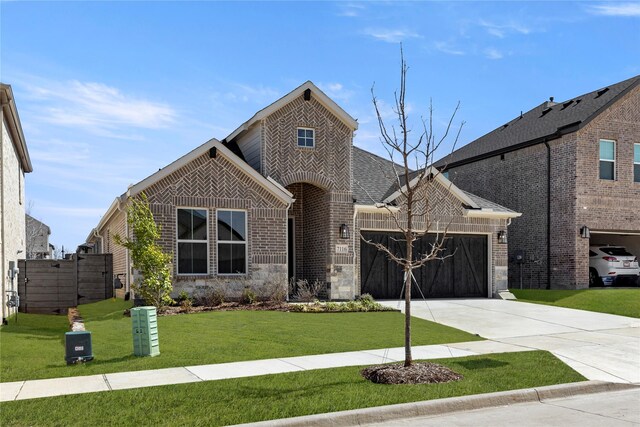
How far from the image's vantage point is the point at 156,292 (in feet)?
49.8

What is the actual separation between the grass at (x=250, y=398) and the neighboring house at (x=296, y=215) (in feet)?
28.2

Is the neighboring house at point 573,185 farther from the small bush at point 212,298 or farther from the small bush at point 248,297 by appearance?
the small bush at point 212,298

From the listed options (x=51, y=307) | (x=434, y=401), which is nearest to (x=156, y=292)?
(x=51, y=307)

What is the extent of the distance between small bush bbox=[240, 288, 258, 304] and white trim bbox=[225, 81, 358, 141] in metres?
5.68

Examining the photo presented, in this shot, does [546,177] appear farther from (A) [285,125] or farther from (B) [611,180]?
(A) [285,125]

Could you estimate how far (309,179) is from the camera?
1964 cm

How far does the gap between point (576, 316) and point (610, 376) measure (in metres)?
7.84

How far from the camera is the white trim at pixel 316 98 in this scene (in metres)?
19.0

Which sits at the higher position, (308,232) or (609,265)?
(308,232)

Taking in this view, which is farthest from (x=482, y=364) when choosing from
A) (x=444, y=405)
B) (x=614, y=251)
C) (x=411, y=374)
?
(x=614, y=251)

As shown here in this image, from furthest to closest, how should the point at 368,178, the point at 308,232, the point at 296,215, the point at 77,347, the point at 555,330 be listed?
the point at 368,178 < the point at 296,215 < the point at 308,232 < the point at 555,330 < the point at 77,347

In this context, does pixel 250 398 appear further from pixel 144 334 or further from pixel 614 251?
pixel 614 251

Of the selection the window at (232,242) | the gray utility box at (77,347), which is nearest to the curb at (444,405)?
the gray utility box at (77,347)

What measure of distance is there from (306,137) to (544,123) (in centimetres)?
1193
